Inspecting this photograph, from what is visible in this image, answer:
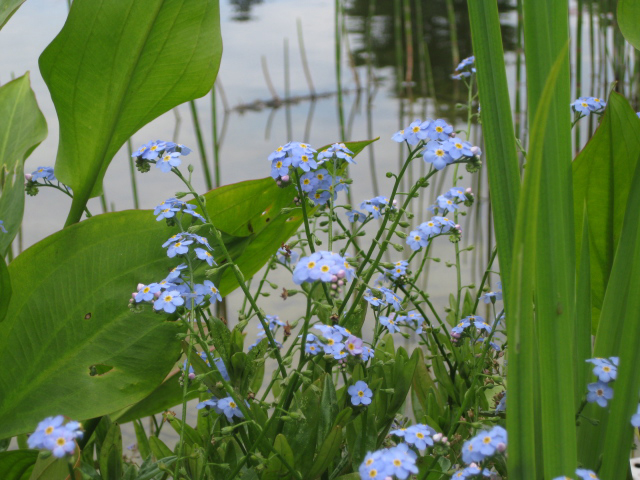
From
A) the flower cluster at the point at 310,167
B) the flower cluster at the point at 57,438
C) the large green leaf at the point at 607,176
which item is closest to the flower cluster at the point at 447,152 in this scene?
the flower cluster at the point at 310,167

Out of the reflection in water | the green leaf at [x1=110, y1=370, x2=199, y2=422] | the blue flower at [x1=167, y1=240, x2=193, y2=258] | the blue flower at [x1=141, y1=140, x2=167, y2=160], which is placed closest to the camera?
the blue flower at [x1=167, y1=240, x2=193, y2=258]

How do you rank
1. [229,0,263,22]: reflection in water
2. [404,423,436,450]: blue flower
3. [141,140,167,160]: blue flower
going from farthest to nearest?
[229,0,263,22]: reflection in water → [141,140,167,160]: blue flower → [404,423,436,450]: blue flower

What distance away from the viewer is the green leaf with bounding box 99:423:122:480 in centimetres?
88

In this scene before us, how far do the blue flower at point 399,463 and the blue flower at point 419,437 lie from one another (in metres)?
0.03

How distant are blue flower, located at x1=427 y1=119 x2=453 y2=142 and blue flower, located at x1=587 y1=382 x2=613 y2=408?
33 centimetres

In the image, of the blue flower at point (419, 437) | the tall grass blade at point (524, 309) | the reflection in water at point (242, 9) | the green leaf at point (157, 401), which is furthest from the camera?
the reflection in water at point (242, 9)

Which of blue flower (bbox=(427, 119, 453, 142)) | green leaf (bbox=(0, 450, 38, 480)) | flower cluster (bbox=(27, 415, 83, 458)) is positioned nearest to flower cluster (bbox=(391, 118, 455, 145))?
blue flower (bbox=(427, 119, 453, 142))

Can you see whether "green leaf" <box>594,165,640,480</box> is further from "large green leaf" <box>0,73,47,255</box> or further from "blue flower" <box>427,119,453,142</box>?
"large green leaf" <box>0,73,47,255</box>

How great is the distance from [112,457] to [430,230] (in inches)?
20.2

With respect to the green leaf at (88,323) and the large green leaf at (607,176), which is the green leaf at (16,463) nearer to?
the green leaf at (88,323)

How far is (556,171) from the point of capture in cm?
70

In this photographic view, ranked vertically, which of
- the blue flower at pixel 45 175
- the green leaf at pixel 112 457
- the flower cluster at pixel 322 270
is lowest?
the green leaf at pixel 112 457

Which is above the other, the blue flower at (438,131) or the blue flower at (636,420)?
the blue flower at (438,131)

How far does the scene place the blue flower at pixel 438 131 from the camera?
2.89 ft
